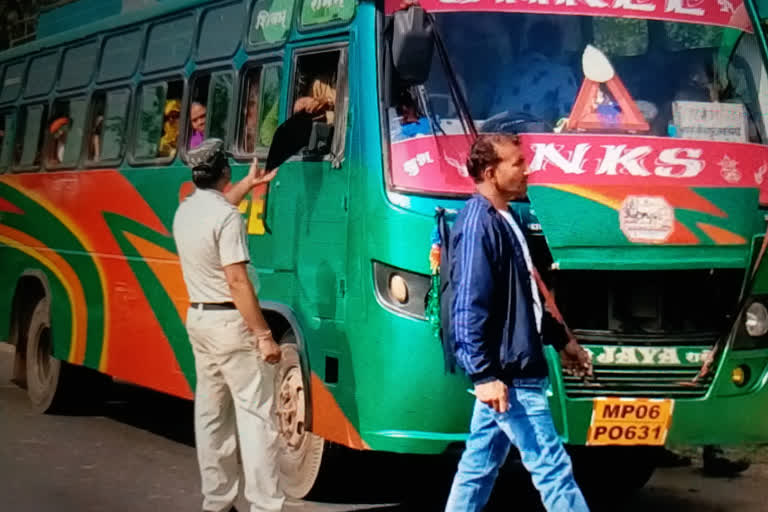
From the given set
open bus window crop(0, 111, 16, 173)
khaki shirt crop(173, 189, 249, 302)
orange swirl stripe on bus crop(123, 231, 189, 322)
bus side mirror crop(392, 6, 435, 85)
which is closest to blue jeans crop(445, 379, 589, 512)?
khaki shirt crop(173, 189, 249, 302)

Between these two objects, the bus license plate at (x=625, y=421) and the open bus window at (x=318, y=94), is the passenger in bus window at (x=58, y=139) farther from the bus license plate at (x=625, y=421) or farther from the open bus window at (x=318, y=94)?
the bus license plate at (x=625, y=421)

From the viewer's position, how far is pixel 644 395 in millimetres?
7852

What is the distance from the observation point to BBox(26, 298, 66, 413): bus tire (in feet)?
43.1

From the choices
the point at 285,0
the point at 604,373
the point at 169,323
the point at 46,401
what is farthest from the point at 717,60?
the point at 46,401

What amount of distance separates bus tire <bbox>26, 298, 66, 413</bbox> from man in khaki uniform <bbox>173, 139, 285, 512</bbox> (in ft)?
18.2

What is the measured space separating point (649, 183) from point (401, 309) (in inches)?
54.3

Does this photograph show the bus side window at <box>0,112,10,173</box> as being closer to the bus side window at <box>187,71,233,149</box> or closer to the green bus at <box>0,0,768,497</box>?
the bus side window at <box>187,71,233,149</box>

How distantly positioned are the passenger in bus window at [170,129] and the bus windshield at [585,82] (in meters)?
3.23

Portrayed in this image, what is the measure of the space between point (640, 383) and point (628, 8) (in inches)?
79.0

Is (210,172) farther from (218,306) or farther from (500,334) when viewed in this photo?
(500,334)

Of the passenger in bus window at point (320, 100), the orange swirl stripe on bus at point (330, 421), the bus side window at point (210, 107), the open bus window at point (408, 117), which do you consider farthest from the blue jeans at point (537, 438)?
the bus side window at point (210, 107)

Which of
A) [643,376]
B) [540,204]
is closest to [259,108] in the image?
[540,204]

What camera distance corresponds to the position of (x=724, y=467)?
10320mm

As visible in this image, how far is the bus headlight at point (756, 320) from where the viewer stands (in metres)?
8.07
